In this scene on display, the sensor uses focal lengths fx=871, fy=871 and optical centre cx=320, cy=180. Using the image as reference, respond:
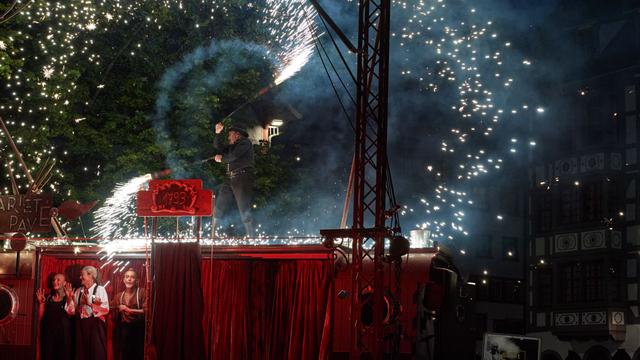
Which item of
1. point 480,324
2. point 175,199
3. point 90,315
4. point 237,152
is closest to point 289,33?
point 237,152

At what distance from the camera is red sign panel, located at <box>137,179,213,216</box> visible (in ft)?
45.6

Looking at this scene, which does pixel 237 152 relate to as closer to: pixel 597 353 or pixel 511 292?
pixel 597 353

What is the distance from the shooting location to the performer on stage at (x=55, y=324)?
14898 mm

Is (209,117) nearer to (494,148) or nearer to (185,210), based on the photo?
(185,210)

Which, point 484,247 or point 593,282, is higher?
point 484,247

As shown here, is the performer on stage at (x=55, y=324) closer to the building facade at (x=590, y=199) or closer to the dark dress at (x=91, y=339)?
the dark dress at (x=91, y=339)

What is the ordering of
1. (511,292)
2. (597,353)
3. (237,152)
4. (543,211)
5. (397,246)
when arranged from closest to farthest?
(397,246), (237,152), (597,353), (543,211), (511,292)

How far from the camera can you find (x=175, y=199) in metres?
14.0

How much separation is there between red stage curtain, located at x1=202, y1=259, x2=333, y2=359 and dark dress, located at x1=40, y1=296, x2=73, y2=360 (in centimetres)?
247

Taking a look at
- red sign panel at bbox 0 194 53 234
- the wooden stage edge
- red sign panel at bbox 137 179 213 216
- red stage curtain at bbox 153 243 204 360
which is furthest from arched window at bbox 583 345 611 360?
red sign panel at bbox 0 194 53 234

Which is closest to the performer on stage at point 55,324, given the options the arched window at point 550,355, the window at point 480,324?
the arched window at point 550,355

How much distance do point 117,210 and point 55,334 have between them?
7415 millimetres

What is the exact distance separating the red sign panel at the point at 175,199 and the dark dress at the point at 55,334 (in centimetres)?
254

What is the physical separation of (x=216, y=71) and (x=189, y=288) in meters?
10.3
